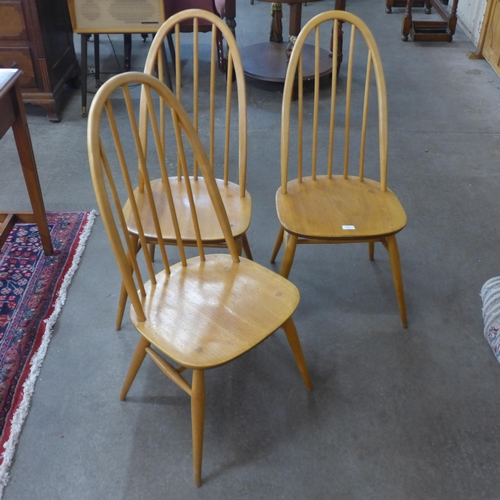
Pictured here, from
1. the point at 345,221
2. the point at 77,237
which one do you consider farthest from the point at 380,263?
the point at 77,237

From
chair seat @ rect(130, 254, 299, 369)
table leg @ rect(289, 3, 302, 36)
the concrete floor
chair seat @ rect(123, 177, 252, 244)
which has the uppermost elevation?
table leg @ rect(289, 3, 302, 36)

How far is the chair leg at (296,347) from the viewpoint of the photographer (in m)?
1.36

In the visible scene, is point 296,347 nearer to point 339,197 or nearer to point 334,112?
point 339,197

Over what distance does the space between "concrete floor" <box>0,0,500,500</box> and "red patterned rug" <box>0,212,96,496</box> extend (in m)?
0.03

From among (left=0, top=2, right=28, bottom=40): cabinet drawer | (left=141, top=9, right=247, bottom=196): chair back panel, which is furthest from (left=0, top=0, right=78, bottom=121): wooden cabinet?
(left=141, top=9, right=247, bottom=196): chair back panel

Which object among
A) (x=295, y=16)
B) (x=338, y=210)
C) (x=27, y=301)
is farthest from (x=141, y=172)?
(x=295, y=16)

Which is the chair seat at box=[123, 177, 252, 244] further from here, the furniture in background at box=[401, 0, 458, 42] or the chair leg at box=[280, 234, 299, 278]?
the furniture in background at box=[401, 0, 458, 42]

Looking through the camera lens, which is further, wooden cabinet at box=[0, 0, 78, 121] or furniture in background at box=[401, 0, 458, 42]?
furniture in background at box=[401, 0, 458, 42]

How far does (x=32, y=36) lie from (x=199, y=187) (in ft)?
5.80

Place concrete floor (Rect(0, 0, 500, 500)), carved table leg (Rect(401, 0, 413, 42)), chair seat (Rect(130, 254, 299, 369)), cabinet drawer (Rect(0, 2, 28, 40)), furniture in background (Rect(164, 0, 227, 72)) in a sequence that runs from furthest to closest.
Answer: carved table leg (Rect(401, 0, 413, 42))
furniture in background (Rect(164, 0, 227, 72))
cabinet drawer (Rect(0, 2, 28, 40))
concrete floor (Rect(0, 0, 500, 500))
chair seat (Rect(130, 254, 299, 369))

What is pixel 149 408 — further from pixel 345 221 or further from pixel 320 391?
pixel 345 221

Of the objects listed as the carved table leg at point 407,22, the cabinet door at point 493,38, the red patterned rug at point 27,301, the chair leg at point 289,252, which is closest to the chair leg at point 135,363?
the red patterned rug at point 27,301

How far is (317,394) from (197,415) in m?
0.44

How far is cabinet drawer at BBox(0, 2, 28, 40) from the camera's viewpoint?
2.67 meters
